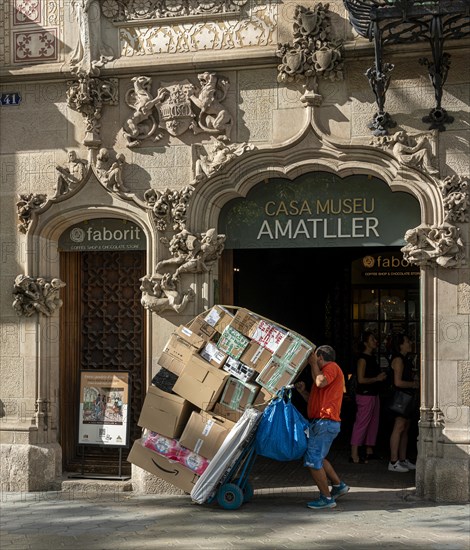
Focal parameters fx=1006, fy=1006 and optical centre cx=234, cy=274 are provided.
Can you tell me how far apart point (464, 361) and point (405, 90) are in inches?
117

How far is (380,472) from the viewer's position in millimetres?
12273

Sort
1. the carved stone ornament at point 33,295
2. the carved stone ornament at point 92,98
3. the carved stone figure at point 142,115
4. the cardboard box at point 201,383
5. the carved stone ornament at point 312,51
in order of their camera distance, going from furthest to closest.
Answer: the carved stone ornament at point 33,295 < the carved stone ornament at point 92,98 < the carved stone figure at point 142,115 < the carved stone ornament at point 312,51 < the cardboard box at point 201,383

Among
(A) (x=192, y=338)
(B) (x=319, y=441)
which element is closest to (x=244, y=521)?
(B) (x=319, y=441)

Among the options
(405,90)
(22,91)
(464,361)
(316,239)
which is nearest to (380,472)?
(464,361)

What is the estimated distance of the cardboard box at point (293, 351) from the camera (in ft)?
33.1

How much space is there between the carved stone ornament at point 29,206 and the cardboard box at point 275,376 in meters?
3.47

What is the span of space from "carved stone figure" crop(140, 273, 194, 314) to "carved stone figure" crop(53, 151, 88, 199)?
4.60 ft

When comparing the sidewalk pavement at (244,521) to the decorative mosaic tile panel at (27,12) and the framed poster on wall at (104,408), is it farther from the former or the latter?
the decorative mosaic tile panel at (27,12)

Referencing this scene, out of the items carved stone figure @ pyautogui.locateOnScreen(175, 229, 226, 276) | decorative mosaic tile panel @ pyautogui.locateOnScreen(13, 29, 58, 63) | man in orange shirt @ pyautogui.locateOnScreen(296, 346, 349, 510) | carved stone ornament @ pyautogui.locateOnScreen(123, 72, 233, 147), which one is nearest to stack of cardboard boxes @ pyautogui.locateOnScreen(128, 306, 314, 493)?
man in orange shirt @ pyautogui.locateOnScreen(296, 346, 349, 510)

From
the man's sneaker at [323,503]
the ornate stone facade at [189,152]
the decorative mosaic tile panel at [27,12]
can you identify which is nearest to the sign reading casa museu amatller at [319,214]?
the ornate stone facade at [189,152]

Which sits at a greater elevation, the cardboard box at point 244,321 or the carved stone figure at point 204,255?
the carved stone figure at point 204,255

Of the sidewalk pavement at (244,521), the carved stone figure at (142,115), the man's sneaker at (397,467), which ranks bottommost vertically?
the sidewalk pavement at (244,521)

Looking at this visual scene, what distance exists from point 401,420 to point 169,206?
12.4 feet

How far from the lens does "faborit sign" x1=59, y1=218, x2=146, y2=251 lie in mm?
11703
